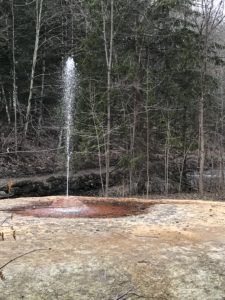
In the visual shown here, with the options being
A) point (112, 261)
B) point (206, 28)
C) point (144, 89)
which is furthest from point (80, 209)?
point (206, 28)

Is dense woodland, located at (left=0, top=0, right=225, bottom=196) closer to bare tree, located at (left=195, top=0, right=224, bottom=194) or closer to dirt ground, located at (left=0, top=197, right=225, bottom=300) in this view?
bare tree, located at (left=195, top=0, right=224, bottom=194)

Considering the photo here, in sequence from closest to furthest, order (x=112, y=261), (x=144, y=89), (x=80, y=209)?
1. (x=112, y=261)
2. (x=80, y=209)
3. (x=144, y=89)

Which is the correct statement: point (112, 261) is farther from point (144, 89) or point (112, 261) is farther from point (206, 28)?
point (206, 28)

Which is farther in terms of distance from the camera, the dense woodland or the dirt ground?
the dense woodland

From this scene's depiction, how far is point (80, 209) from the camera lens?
9.72m

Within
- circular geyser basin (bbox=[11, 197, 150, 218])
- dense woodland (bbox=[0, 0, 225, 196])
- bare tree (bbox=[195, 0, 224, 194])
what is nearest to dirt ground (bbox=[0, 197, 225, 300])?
circular geyser basin (bbox=[11, 197, 150, 218])

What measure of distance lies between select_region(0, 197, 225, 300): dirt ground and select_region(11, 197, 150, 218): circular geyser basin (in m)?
1.08

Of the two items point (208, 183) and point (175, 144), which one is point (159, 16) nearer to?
point (175, 144)

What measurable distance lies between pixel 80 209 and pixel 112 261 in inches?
158

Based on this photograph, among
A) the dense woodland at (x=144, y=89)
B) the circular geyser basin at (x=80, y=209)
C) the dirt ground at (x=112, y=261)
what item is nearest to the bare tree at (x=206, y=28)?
the dense woodland at (x=144, y=89)

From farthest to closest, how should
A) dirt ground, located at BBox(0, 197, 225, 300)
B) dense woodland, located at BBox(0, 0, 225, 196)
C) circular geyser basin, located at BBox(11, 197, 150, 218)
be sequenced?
dense woodland, located at BBox(0, 0, 225, 196), circular geyser basin, located at BBox(11, 197, 150, 218), dirt ground, located at BBox(0, 197, 225, 300)

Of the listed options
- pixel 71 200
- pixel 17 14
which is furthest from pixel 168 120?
pixel 17 14

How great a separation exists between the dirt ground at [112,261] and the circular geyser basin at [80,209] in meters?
1.08

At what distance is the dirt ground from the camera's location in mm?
5273
